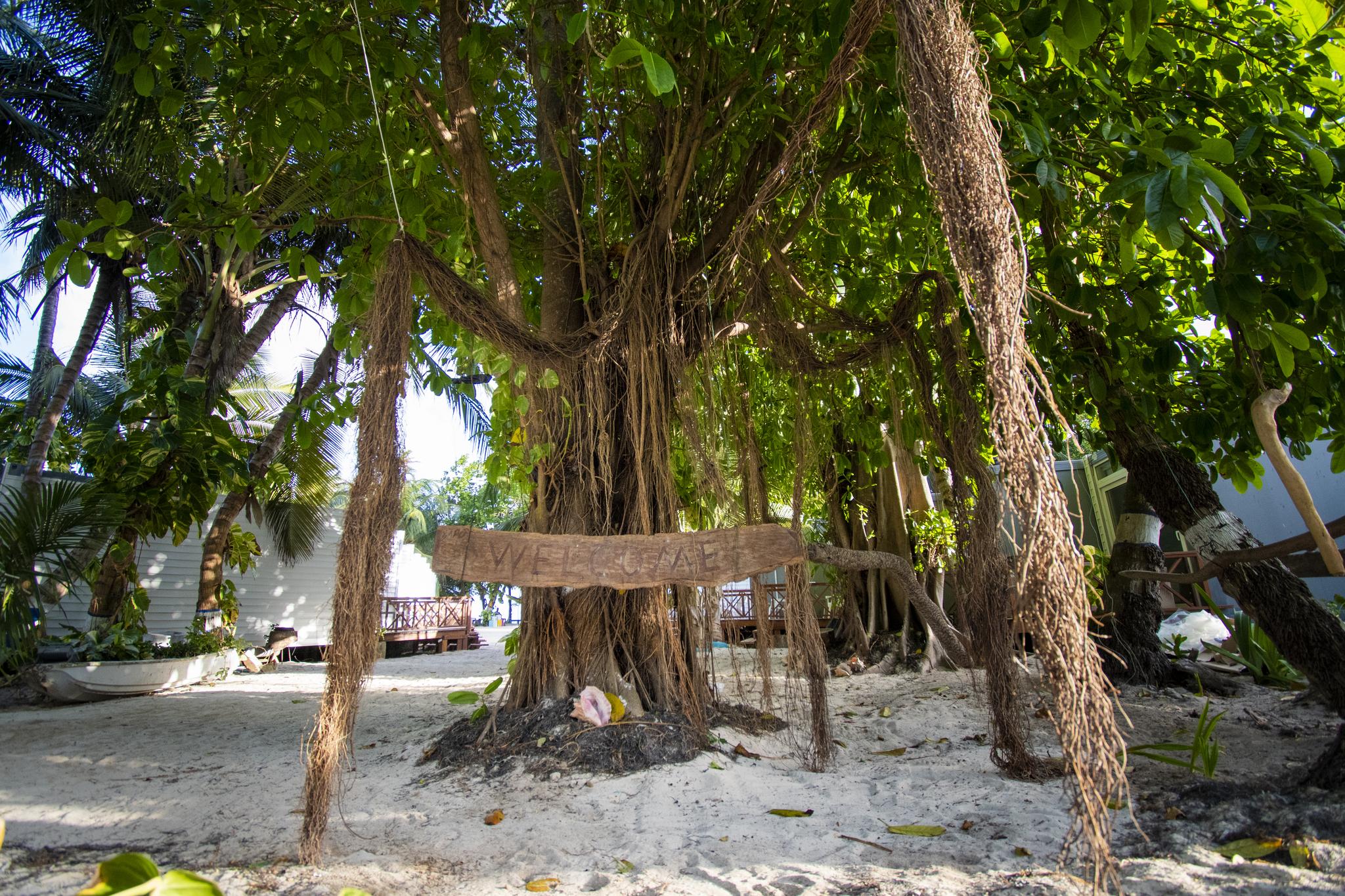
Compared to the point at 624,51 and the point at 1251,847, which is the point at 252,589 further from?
the point at 1251,847

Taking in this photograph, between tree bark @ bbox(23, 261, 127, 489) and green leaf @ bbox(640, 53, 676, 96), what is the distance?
6705 mm

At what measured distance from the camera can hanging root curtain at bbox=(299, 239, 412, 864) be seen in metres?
2.12

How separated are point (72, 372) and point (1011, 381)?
8.49 metres

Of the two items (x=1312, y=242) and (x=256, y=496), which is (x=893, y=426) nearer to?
(x=1312, y=242)

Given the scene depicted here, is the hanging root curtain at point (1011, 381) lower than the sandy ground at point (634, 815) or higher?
higher

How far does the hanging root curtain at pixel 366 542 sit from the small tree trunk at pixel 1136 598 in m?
4.40

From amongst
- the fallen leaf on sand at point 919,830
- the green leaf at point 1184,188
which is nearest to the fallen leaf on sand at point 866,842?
the fallen leaf on sand at point 919,830

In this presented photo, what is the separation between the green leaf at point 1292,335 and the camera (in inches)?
82.9

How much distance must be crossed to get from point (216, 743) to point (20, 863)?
2.09 m

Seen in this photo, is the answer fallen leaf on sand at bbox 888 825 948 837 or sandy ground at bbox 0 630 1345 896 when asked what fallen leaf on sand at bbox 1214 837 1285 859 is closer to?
sandy ground at bbox 0 630 1345 896

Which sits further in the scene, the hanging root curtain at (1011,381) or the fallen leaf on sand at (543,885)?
the fallen leaf on sand at (543,885)

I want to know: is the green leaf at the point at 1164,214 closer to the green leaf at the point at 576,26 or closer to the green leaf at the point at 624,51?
the green leaf at the point at 624,51

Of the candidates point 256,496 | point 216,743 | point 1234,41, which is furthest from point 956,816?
point 256,496

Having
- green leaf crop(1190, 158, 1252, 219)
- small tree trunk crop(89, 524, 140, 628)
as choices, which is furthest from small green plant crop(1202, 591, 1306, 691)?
small tree trunk crop(89, 524, 140, 628)
